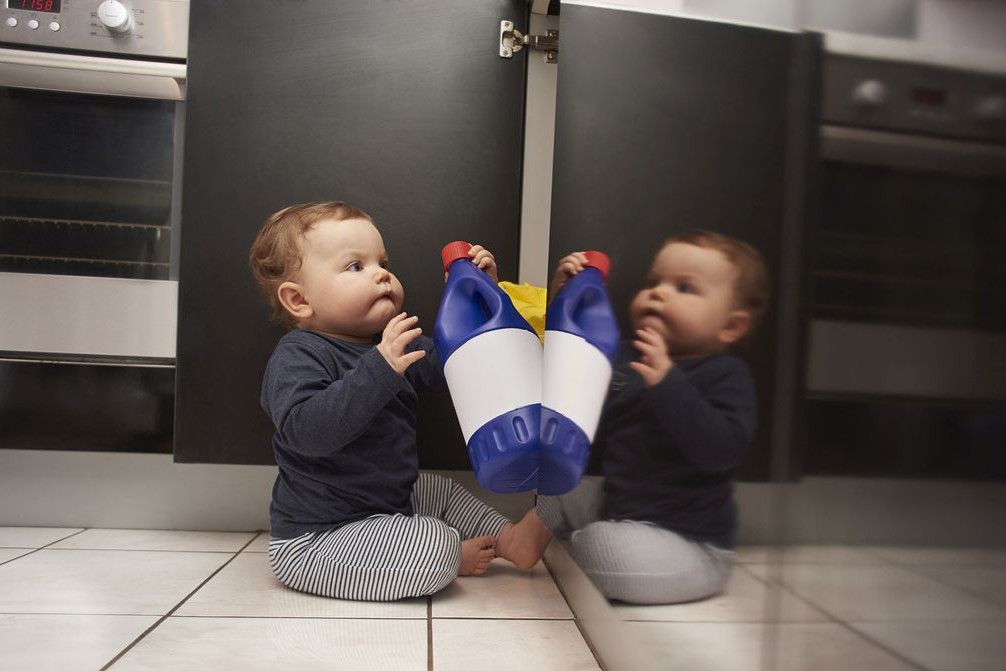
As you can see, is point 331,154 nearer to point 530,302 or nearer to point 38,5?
point 530,302

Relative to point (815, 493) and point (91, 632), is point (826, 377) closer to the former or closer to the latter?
point (815, 493)

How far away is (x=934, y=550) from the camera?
26 cm

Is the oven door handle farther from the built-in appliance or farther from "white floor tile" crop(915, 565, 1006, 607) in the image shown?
"white floor tile" crop(915, 565, 1006, 607)

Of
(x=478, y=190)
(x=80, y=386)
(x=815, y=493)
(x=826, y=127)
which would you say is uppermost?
(x=478, y=190)

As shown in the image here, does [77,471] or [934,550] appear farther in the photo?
[77,471]

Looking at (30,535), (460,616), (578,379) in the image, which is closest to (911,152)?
(578,379)

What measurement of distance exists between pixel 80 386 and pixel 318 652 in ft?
2.49

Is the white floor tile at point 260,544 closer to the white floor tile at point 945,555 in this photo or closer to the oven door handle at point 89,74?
the oven door handle at point 89,74

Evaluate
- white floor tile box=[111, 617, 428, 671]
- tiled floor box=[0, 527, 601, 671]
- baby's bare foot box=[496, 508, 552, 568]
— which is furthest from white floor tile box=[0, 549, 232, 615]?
baby's bare foot box=[496, 508, 552, 568]

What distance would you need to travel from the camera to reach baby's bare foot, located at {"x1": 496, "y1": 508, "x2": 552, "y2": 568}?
1.22 meters

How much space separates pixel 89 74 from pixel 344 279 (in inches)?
22.4

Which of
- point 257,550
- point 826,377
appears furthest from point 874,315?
point 257,550

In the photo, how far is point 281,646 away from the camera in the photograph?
34.9 inches

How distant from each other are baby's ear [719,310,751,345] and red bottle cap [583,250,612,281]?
0.95ft
